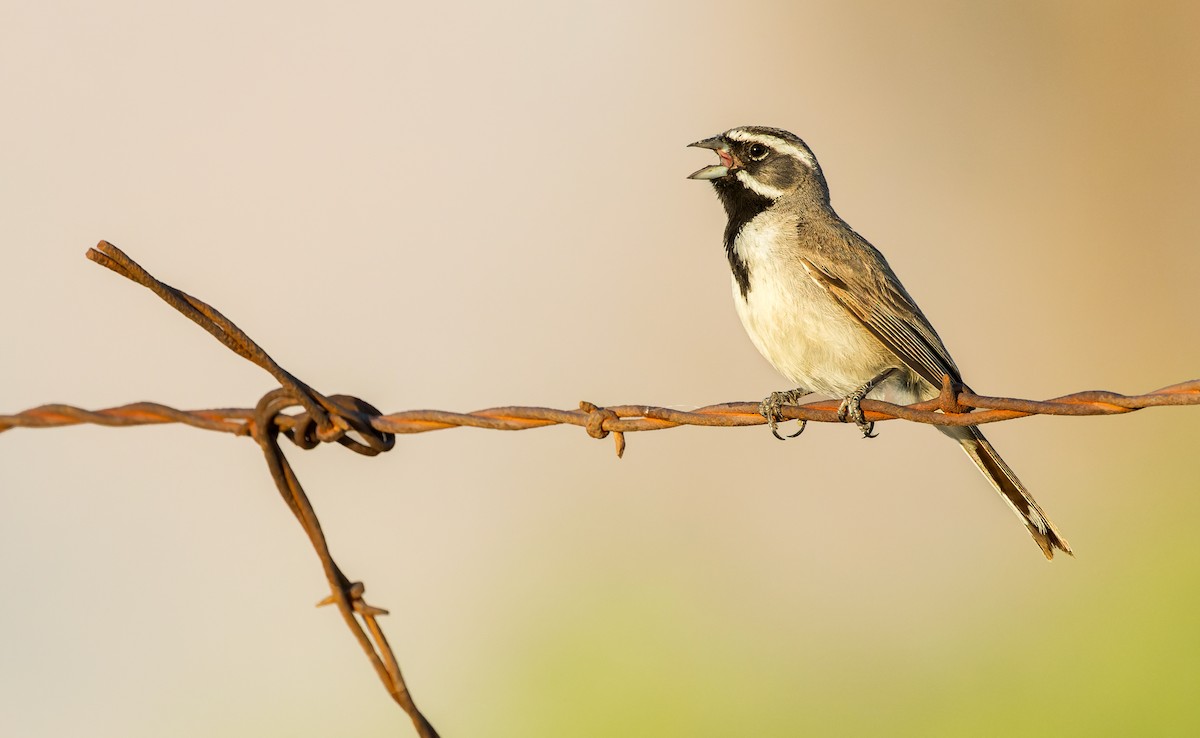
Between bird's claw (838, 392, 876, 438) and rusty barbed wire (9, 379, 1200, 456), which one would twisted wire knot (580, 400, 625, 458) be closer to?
rusty barbed wire (9, 379, 1200, 456)

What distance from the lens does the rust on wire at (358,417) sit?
11.4ft

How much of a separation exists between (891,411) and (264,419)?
6.49ft

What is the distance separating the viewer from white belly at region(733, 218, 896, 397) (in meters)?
6.59

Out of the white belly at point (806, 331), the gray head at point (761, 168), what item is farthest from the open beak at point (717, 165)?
the white belly at point (806, 331)

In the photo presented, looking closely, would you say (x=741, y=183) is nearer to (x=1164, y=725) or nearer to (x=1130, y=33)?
(x=1164, y=725)

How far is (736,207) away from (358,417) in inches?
156

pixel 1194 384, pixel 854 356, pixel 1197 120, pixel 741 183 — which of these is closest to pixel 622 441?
pixel 1194 384

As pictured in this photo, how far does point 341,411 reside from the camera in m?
3.78

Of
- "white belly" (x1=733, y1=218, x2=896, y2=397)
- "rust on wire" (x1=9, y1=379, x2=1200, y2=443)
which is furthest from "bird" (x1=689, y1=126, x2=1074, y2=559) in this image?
"rust on wire" (x1=9, y1=379, x2=1200, y2=443)

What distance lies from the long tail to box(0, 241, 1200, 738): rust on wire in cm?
196

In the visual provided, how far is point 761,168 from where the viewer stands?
7.41 m

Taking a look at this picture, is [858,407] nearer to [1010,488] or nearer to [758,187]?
[1010,488]

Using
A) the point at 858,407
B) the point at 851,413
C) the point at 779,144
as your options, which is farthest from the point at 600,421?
the point at 779,144

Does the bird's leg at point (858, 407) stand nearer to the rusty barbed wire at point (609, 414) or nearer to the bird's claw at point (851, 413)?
the bird's claw at point (851, 413)
